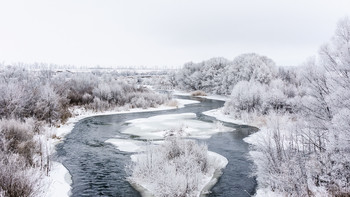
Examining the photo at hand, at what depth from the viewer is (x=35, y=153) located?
46.3 ft

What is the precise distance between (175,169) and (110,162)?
Result: 523 cm

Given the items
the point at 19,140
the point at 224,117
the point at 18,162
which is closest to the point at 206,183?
the point at 18,162

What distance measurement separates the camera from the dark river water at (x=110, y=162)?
1198 cm

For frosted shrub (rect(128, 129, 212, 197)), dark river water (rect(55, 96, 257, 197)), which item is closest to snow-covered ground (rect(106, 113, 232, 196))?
frosted shrub (rect(128, 129, 212, 197))

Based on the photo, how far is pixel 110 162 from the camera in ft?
51.3

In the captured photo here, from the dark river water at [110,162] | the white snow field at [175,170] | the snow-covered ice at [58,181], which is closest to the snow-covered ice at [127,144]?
the dark river water at [110,162]

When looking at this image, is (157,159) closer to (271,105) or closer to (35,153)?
(35,153)

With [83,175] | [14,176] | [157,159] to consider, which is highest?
[14,176]

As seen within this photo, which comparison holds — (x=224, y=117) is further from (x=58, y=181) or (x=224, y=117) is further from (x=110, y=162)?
(x=58, y=181)

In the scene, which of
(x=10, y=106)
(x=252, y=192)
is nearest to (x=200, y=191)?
(x=252, y=192)

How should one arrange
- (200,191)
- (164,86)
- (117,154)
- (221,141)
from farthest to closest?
(164,86) → (221,141) → (117,154) → (200,191)

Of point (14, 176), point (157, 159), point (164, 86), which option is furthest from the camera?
point (164, 86)

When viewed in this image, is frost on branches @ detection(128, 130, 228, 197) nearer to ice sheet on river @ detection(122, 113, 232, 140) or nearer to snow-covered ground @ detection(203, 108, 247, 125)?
ice sheet on river @ detection(122, 113, 232, 140)

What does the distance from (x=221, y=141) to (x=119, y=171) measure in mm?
9271
